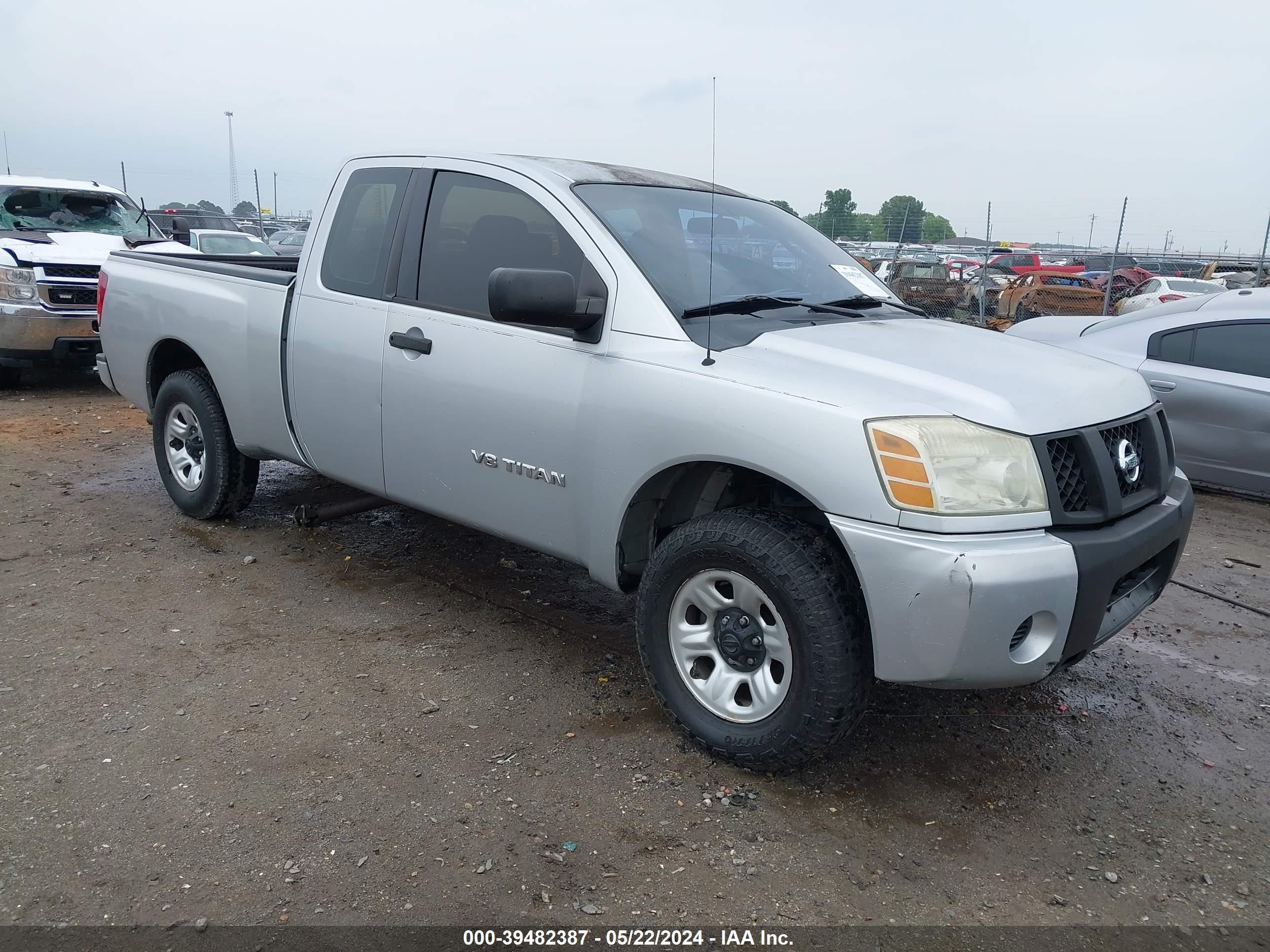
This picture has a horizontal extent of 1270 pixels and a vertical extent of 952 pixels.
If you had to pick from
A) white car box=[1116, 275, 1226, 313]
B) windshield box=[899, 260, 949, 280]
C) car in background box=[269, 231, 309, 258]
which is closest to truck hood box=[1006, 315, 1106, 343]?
white car box=[1116, 275, 1226, 313]

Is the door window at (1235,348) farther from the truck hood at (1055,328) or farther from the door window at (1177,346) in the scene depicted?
the truck hood at (1055,328)

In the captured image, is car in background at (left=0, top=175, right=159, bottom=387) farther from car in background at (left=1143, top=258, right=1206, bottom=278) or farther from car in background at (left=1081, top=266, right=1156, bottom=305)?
car in background at (left=1143, top=258, right=1206, bottom=278)

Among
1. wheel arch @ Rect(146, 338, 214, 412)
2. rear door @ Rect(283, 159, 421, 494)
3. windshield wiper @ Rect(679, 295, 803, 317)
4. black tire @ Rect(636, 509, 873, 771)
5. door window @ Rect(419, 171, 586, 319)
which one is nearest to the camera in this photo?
black tire @ Rect(636, 509, 873, 771)

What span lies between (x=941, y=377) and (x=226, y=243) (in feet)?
58.0

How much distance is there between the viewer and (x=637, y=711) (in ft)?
Answer: 11.7

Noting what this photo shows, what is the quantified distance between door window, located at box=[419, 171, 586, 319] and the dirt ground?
1418 millimetres

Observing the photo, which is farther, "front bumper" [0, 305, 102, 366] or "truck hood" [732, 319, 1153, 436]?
"front bumper" [0, 305, 102, 366]

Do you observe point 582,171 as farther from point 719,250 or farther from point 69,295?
point 69,295

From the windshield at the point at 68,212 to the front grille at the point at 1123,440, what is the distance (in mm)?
10007

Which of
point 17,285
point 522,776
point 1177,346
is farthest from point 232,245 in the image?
point 522,776

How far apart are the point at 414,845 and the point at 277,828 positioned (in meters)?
0.40

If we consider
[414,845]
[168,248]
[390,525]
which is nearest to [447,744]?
[414,845]

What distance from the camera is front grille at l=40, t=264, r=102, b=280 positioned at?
887 centimetres

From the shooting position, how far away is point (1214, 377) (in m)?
6.23
